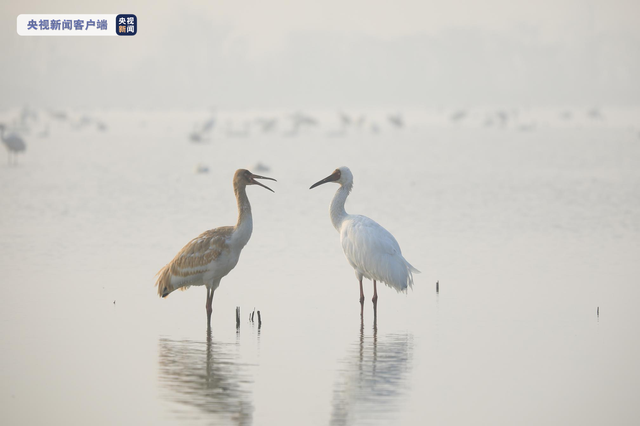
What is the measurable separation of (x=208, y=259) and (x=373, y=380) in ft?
8.74

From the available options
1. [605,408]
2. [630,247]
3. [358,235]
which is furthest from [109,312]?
[630,247]

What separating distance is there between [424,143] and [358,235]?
4246cm

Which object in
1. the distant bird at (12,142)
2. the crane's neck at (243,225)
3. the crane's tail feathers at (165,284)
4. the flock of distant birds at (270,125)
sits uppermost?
the flock of distant birds at (270,125)

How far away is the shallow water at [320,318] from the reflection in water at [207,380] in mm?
22

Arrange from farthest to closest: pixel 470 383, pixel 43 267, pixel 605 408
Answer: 1. pixel 43 267
2. pixel 470 383
3. pixel 605 408

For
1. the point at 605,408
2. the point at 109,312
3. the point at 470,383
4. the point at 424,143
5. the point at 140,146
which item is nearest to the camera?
the point at 605,408

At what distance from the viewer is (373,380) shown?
834cm

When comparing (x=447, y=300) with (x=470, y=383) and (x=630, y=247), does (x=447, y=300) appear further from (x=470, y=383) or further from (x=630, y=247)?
(x=630, y=247)

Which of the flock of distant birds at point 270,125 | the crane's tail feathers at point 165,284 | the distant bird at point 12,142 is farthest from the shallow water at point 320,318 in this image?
the flock of distant birds at point 270,125

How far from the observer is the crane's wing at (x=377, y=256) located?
10.9 metres

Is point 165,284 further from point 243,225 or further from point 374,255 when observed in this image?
point 374,255

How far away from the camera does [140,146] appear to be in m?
48.9

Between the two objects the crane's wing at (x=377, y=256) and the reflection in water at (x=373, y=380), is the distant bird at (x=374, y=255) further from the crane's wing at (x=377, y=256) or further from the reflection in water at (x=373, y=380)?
the reflection in water at (x=373, y=380)

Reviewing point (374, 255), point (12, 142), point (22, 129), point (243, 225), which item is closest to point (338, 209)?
point (374, 255)
